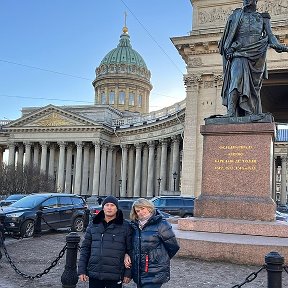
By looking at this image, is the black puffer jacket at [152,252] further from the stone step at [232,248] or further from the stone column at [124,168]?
the stone column at [124,168]

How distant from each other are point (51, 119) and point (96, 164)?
11.1 metres

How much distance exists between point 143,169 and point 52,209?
5632cm

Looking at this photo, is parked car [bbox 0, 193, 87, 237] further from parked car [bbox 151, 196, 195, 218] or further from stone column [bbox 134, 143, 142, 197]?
stone column [bbox 134, 143, 142, 197]

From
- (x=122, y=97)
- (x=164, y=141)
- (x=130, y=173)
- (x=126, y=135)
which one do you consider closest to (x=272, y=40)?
(x=164, y=141)

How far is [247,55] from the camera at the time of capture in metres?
12.0

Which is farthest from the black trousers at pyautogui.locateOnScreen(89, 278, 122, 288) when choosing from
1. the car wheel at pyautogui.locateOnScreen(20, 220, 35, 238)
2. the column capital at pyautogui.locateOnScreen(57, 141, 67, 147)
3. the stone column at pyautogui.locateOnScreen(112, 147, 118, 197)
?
the stone column at pyautogui.locateOnScreen(112, 147, 118, 197)

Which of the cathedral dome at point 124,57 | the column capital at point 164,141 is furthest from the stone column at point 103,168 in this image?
the cathedral dome at point 124,57

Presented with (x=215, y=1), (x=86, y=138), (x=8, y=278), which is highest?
(x=215, y=1)

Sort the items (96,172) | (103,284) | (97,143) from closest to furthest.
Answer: (103,284), (97,143), (96,172)

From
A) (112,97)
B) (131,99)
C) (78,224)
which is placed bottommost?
(78,224)

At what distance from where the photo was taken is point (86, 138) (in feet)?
258

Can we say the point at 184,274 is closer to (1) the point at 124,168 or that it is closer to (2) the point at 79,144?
(1) the point at 124,168

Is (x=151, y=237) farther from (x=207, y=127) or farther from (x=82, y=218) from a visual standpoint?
(x=82, y=218)

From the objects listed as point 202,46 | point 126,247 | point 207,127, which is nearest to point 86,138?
point 202,46
